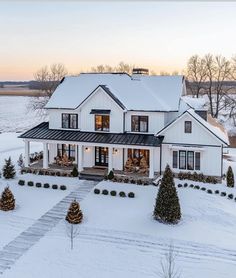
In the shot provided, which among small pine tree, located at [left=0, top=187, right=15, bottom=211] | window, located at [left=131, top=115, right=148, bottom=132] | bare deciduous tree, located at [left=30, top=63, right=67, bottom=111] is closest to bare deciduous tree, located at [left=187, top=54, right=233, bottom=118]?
bare deciduous tree, located at [left=30, top=63, right=67, bottom=111]

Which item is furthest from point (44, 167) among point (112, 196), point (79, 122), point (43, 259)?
point (43, 259)

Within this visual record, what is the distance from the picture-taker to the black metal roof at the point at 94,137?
27.1 metres

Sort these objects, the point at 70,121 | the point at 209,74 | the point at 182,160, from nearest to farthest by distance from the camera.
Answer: the point at 182,160 < the point at 70,121 < the point at 209,74

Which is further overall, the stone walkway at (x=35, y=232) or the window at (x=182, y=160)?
the window at (x=182, y=160)

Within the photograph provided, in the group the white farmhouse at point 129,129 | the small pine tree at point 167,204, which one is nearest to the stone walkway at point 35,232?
the white farmhouse at point 129,129

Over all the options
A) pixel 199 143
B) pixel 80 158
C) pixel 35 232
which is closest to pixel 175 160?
pixel 199 143

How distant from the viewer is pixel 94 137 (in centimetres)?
2848

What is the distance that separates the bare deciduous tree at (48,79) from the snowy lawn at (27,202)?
3442 cm

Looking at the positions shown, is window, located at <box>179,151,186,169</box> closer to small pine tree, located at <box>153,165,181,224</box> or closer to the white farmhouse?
the white farmhouse

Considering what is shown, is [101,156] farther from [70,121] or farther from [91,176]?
[70,121]

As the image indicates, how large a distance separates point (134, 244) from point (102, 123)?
13.6 metres

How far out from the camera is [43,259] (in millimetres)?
16047

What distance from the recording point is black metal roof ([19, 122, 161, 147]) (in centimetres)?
2708

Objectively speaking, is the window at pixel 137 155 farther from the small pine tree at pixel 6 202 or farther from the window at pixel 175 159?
the small pine tree at pixel 6 202
